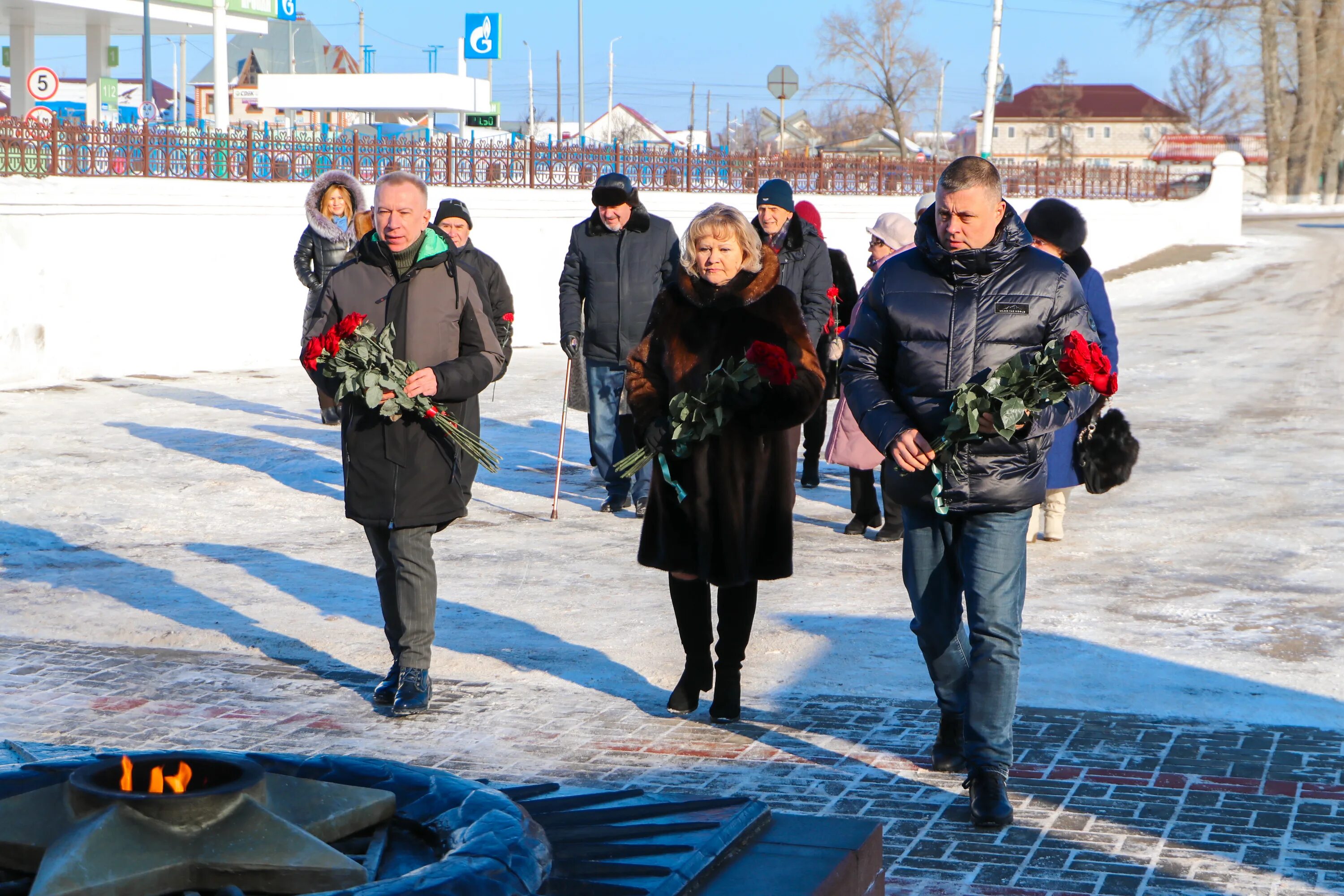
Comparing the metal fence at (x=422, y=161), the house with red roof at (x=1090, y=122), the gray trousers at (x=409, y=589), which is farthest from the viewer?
the house with red roof at (x=1090, y=122)

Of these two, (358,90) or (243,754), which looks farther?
(358,90)

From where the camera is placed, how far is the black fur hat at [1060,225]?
278 inches

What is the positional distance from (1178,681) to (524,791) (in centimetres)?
344

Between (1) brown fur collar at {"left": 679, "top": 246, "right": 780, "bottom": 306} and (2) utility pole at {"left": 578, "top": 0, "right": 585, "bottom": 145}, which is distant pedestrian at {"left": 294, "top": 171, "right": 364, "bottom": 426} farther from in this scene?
(2) utility pole at {"left": 578, "top": 0, "right": 585, "bottom": 145}

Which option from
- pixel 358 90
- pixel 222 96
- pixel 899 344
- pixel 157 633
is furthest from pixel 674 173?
pixel 358 90

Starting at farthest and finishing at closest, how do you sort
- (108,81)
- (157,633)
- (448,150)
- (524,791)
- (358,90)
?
1. (358,90)
2. (108,81)
3. (448,150)
4. (157,633)
5. (524,791)

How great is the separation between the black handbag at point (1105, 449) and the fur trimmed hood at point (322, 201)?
6.05 meters

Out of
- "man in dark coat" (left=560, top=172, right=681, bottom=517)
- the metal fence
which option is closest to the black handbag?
"man in dark coat" (left=560, top=172, right=681, bottom=517)

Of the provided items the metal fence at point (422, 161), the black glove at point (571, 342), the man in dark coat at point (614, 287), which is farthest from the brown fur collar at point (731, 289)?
the metal fence at point (422, 161)

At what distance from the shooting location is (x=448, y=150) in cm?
2031

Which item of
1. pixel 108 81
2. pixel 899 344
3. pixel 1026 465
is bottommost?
pixel 1026 465

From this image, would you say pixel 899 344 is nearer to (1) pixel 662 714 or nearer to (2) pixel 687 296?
(2) pixel 687 296

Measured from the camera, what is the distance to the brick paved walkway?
4105 millimetres

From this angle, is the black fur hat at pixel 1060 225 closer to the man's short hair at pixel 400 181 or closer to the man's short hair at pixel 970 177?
the man's short hair at pixel 970 177
